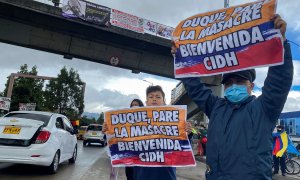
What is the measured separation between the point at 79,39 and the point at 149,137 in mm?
18308

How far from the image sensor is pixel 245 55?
3104 mm

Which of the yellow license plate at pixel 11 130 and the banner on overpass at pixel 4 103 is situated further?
the banner on overpass at pixel 4 103

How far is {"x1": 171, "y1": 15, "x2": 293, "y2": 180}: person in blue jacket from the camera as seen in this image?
102 inches

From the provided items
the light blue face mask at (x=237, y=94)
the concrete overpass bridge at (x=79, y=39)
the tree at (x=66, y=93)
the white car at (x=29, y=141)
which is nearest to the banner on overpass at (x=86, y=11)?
the concrete overpass bridge at (x=79, y=39)

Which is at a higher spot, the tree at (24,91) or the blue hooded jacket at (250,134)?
the tree at (24,91)

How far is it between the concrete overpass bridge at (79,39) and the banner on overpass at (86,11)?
13.6 inches

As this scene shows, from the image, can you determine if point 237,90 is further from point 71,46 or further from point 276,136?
point 71,46

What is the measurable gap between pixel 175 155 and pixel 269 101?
1731 mm

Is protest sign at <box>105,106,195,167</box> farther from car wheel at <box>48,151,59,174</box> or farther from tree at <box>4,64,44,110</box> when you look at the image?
tree at <box>4,64,44,110</box>

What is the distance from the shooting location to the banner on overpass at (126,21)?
66.7ft

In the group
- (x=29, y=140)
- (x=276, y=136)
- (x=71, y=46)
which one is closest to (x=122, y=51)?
(x=71, y=46)

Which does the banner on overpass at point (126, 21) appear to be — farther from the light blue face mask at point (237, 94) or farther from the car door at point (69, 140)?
the light blue face mask at point (237, 94)

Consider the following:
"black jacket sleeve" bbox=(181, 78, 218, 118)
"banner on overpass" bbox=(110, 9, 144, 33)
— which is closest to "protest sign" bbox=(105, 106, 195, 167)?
"black jacket sleeve" bbox=(181, 78, 218, 118)

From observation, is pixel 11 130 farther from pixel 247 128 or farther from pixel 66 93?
pixel 66 93
